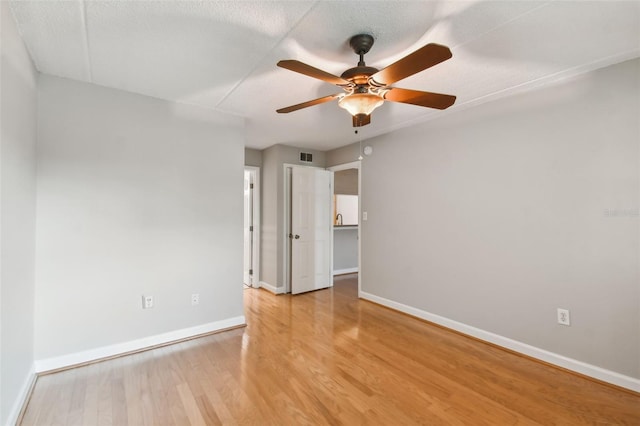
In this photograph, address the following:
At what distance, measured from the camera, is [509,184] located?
8.84 feet

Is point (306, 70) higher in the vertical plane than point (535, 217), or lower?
higher

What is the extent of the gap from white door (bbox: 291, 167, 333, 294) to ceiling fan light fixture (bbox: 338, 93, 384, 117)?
266cm

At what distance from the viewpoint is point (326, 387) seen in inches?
82.0

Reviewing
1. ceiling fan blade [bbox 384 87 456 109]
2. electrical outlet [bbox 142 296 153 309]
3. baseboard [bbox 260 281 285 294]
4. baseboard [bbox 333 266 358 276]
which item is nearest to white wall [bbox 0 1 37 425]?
electrical outlet [bbox 142 296 153 309]

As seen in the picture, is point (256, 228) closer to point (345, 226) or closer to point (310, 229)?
point (310, 229)

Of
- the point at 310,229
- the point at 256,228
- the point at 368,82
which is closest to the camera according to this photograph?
the point at 368,82

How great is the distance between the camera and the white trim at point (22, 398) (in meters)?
1.65

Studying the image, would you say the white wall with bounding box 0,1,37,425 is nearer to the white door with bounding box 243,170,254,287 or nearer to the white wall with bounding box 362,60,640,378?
the white door with bounding box 243,170,254,287

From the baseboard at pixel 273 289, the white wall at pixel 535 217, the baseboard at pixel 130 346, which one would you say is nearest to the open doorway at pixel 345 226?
the baseboard at pixel 273 289

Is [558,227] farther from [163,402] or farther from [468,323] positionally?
[163,402]

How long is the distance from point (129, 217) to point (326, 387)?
2250 millimetres

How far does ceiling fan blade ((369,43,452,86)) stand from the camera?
131 cm

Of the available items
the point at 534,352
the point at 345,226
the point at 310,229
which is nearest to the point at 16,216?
the point at 310,229

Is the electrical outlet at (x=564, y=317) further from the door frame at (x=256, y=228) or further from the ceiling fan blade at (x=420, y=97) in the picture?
A: the door frame at (x=256, y=228)
